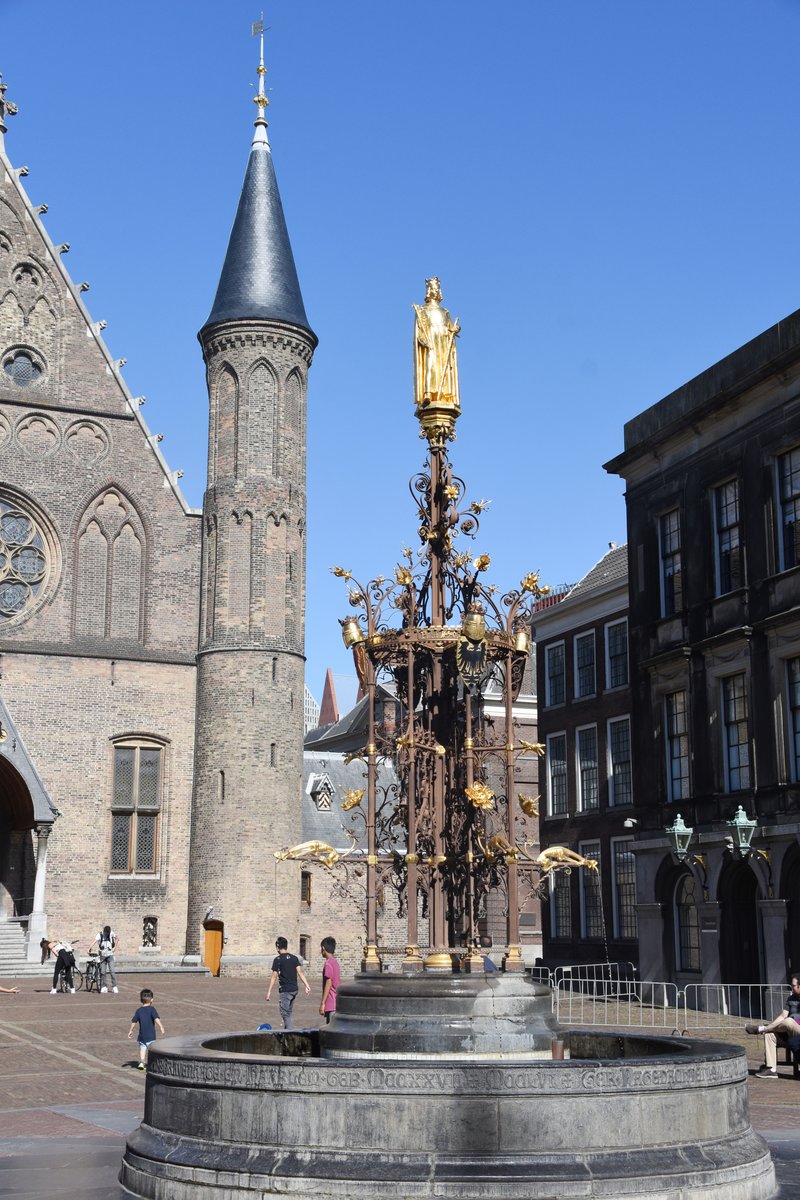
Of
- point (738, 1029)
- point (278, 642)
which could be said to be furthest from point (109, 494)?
point (738, 1029)

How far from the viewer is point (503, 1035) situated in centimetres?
1120

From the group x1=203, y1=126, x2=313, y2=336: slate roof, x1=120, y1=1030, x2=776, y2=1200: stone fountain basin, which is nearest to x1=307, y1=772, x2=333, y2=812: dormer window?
x1=203, y1=126, x2=313, y2=336: slate roof

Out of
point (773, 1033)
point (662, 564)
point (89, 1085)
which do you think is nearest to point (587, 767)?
point (662, 564)

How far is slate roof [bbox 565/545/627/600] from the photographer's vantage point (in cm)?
3859

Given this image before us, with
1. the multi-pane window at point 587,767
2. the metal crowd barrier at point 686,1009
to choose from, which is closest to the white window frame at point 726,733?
the metal crowd barrier at point 686,1009

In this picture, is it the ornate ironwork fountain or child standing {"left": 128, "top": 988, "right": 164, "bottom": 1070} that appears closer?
the ornate ironwork fountain

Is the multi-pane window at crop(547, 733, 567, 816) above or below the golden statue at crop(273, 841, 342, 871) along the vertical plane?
above

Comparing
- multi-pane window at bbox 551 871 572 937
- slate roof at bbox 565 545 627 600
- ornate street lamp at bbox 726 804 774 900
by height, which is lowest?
multi-pane window at bbox 551 871 572 937

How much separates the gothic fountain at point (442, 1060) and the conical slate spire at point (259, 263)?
3161 centimetres

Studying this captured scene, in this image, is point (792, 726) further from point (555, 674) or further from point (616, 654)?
point (555, 674)

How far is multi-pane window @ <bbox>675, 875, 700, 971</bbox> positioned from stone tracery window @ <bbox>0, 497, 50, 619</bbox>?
21549 millimetres

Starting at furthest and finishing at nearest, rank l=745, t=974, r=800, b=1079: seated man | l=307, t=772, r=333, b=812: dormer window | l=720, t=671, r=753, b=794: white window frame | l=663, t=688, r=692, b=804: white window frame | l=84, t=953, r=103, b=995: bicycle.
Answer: l=307, t=772, r=333, b=812: dormer window → l=84, t=953, r=103, b=995: bicycle → l=663, t=688, r=692, b=804: white window frame → l=720, t=671, r=753, b=794: white window frame → l=745, t=974, r=800, b=1079: seated man

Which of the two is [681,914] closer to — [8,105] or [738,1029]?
[738,1029]

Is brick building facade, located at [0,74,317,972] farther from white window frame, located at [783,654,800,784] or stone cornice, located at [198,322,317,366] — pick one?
white window frame, located at [783,654,800,784]
